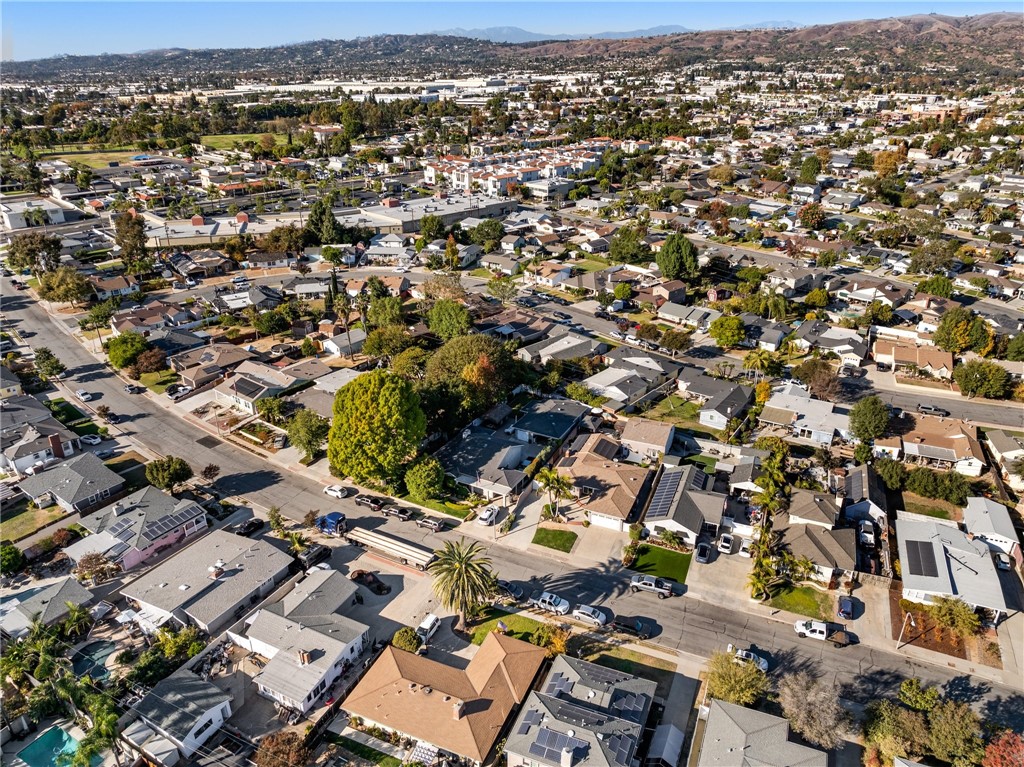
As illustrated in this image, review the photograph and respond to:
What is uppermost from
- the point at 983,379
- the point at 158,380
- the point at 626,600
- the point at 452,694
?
the point at 983,379

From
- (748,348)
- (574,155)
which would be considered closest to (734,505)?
(748,348)

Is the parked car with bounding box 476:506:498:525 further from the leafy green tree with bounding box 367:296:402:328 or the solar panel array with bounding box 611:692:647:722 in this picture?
the leafy green tree with bounding box 367:296:402:328

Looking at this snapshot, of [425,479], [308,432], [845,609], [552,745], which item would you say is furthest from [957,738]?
[308,432]

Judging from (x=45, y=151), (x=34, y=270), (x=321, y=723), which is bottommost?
(x=321, y=723)

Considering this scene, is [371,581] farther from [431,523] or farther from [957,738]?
[957,738]

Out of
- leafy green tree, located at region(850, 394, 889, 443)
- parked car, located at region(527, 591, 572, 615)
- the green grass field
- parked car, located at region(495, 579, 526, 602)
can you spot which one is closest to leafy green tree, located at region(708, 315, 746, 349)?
leafy green tree, located at region(850, 394, 889, 443)

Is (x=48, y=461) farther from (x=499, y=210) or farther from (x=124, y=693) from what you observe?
(x=499, y=210)

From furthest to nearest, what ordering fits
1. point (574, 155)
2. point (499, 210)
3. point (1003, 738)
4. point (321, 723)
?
point (574, 155) → point (499, 210) → point (321, 723) → point (1003, 738)
